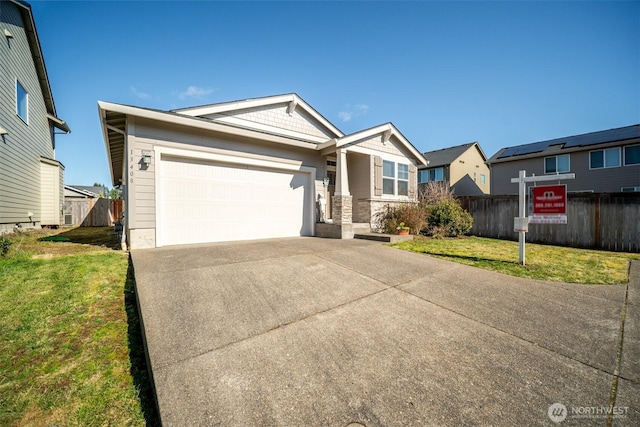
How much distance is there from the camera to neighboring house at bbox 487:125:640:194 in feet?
45.6

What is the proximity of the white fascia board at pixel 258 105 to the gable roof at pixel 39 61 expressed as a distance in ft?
23.3

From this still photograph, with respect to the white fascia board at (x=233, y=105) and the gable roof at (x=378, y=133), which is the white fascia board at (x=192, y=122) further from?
the white fascia board at (x=233, y=105)

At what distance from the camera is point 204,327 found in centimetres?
254

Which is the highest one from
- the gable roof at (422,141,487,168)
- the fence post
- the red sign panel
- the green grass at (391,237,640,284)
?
the gable roof at (422,141,487,168)

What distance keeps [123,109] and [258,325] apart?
622cm

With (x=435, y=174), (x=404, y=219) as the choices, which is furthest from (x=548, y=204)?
(x=435, y=174)

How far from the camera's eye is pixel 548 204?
17.1 feet

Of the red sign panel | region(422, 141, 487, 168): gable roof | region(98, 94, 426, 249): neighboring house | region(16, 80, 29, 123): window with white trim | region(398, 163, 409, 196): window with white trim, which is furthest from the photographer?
region(422, 141, 487, 168): gable roof

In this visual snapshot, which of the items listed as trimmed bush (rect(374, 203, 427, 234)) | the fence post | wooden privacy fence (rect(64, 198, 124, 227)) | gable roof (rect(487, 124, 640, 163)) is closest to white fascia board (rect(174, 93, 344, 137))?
trimmed bush (rect(374, 203, 427, 234))

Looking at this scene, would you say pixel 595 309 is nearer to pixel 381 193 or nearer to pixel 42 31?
pixel 381 193

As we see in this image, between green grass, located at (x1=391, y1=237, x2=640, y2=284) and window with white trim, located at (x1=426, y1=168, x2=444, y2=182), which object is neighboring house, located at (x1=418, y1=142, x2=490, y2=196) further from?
green grass, located at (x1=391, y1=237, x2=640, y2=284)

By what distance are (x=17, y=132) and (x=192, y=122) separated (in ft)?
25.6

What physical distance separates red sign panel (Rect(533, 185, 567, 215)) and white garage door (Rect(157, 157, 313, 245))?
20.9 feet

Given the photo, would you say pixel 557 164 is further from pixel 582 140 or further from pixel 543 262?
pixel 543 262
